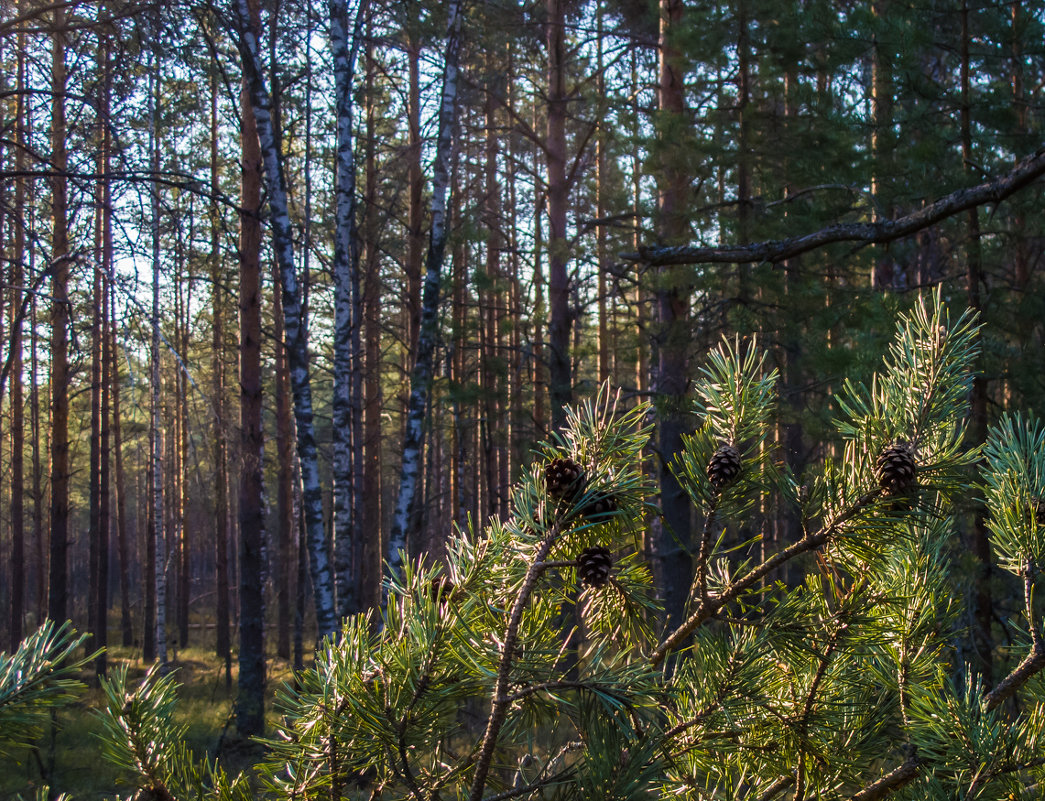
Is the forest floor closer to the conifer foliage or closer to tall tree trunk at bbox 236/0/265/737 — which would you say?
tall tree trunk at bbox 236/0/265/737

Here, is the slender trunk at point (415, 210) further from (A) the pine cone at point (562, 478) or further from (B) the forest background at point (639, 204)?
(A) the pine cone at point (562, 478)

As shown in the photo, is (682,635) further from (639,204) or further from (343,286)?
(639,204)

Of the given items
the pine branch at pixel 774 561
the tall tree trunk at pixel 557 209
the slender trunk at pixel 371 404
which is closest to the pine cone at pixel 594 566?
the pine branch at pixel 774 561

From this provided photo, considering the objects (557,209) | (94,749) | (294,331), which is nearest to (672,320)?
(557,209)

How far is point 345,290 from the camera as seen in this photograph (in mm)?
7523

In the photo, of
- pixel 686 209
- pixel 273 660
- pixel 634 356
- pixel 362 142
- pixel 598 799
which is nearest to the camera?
pixel 598 799

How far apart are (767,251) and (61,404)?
12.2 m

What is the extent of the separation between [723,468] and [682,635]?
0.91ft

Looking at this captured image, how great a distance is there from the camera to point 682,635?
106 centimetres

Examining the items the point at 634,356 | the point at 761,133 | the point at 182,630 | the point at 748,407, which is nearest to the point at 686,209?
the point at 761,133

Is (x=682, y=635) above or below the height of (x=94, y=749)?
above

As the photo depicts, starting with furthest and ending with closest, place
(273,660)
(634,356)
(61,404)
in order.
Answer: (273,660), (61,404), (634,356)

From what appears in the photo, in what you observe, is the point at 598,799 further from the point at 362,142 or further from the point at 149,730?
the point at 362,142

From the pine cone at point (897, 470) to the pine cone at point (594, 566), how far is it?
0.39 m
